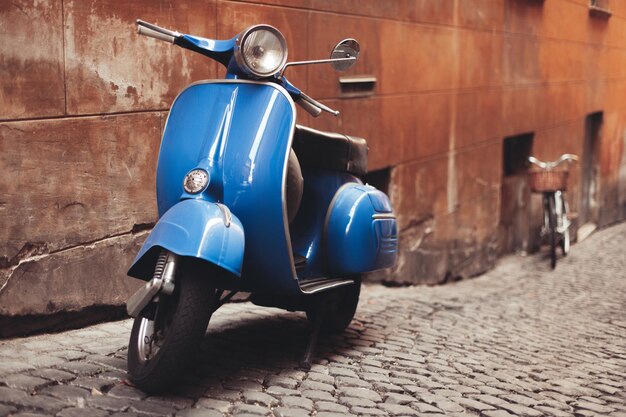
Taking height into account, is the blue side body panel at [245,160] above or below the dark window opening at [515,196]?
above

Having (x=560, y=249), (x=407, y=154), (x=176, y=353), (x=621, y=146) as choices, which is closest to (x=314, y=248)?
(x=176, y=353)

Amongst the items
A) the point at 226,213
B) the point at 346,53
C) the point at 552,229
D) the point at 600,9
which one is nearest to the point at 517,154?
the point at 552,229

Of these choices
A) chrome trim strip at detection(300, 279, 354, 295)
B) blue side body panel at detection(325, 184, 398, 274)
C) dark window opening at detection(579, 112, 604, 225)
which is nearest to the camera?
chrome trim strip at detection(300, 279, 354, 295)

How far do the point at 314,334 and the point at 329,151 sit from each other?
943mm

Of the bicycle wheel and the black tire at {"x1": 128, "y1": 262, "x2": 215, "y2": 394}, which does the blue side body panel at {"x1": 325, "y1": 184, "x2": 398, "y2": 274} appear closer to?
the black tire at {"x1": 128, "y1": 262, "x2": 215, "y2": 394}

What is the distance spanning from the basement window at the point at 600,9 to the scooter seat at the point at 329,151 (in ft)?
35.5

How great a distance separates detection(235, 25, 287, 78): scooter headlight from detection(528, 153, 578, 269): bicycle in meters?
7.43

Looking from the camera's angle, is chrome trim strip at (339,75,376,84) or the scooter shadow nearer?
the scooter shadow

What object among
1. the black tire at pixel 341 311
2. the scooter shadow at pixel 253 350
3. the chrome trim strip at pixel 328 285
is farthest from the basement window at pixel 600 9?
the chrome trim strip at pixel 328 285

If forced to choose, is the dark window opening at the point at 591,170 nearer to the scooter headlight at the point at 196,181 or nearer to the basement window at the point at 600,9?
the basement window at the point at 600,9

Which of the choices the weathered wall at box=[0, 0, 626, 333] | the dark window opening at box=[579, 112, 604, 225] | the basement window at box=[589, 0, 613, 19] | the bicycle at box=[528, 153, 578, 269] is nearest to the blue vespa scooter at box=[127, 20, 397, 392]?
the weathered wall at box=[0, 0, 626, 333]

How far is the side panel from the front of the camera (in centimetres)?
371

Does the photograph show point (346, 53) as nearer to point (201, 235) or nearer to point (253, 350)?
point (201, 235)

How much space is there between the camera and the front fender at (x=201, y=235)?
11.1ft
